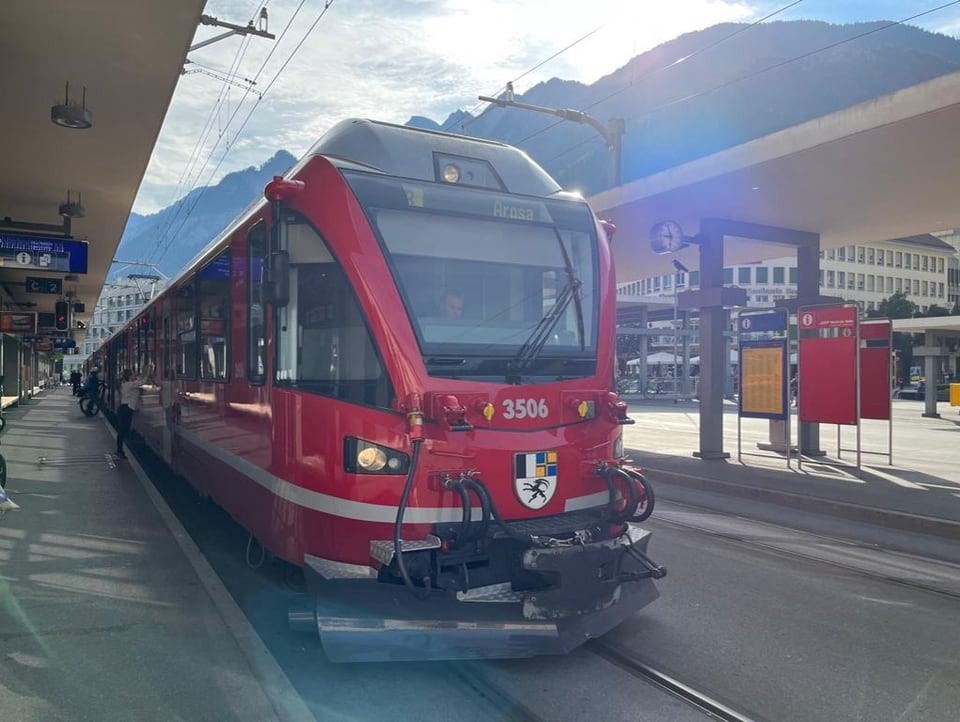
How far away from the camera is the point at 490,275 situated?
5.14m

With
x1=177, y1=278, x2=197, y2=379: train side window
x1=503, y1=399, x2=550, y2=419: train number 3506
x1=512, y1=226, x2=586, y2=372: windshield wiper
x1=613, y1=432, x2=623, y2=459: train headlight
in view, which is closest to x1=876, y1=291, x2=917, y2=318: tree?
x1=177, y1=278, x2=197, y2=379: train side window

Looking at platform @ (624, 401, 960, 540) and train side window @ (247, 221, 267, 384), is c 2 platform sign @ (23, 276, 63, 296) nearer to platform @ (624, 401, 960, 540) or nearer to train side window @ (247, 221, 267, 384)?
platform @ (624, 401, 960, 540)

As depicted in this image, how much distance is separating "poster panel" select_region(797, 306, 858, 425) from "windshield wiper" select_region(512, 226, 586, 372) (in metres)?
8.15

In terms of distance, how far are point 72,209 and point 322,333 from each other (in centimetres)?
1185

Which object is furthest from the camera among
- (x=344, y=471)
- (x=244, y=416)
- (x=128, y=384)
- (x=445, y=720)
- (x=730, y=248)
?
(x=730, y=248)

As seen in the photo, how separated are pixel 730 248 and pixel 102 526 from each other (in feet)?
47.4

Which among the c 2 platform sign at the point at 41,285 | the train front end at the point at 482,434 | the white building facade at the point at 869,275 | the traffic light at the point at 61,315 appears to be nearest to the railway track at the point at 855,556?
the train front end at the point at 482,434

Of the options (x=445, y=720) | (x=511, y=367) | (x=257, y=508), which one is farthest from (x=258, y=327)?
(x=445, y=720)

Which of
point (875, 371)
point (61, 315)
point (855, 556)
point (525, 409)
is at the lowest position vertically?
point (855, 556)

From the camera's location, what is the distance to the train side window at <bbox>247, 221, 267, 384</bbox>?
5504 mm

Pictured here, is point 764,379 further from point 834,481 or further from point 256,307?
point 256,307

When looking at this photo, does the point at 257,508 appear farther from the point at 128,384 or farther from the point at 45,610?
the point at 128,384

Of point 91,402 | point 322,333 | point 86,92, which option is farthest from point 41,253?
point 91,402

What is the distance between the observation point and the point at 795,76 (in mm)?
134250
